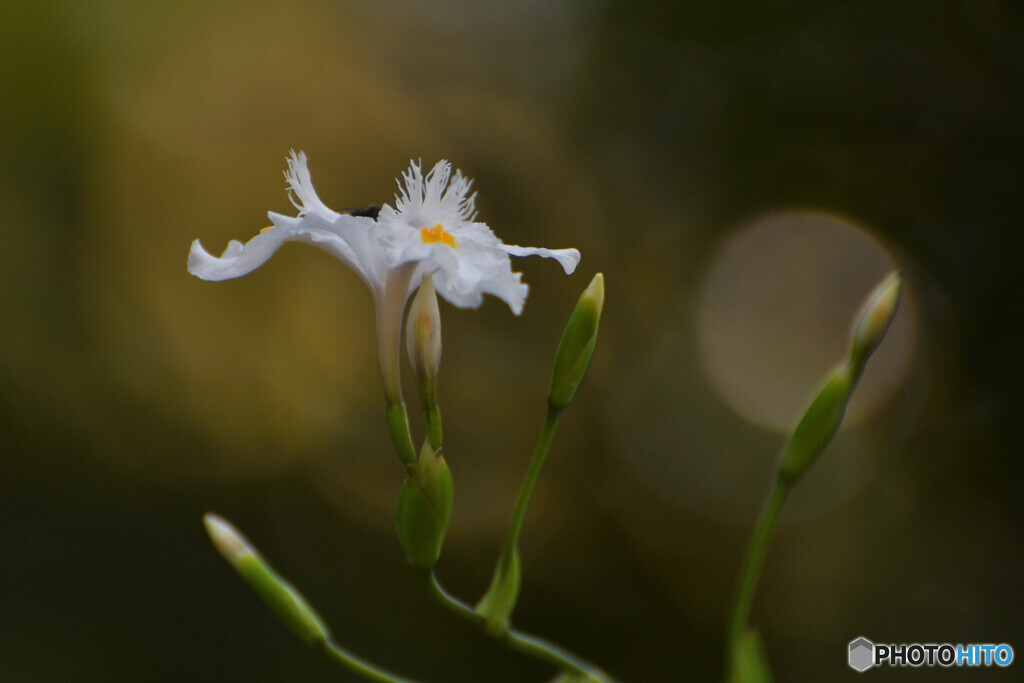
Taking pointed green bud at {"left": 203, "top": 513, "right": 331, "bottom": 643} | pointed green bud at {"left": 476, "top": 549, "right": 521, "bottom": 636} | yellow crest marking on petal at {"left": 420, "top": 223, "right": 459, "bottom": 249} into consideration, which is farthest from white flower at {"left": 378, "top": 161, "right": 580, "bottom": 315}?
pointed green bud at {"left": 203, "top": 513, "right": 331, "bottom": 643}

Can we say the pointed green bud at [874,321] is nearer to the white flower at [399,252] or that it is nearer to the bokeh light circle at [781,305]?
the white flower at [399,252]

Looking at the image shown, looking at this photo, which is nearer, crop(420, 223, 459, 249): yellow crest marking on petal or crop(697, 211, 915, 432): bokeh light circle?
crop(420, 223, 459, 249): yellow crest marking on petal

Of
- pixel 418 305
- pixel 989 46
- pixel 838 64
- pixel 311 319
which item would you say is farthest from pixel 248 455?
pixel 989 46

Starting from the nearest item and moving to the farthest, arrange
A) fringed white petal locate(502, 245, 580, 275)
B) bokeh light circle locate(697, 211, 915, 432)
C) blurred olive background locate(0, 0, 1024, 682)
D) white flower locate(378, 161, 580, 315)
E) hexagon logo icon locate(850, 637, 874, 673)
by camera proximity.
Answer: white flower locate(378, 161, 580, 315) → fringed white petal locate(502, 245, 580, 275) → hexagon logo icon locate(850, 637, 874, 673) → blurred olive background locate(0, 0, 1024, 682) → bokeh light circle locate(697, 211, 915, 432)

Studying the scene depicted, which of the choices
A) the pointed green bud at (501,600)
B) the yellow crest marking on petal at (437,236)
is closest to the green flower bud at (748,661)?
the pointed green bud at (501,600)

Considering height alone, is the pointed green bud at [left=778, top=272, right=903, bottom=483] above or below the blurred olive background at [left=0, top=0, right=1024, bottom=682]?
below

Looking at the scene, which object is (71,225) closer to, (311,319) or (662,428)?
(311,319)

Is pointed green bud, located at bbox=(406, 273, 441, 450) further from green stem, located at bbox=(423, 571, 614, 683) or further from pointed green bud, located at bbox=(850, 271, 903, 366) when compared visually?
pointed green bud, located at bbox=(850, 271, 903, 366)
